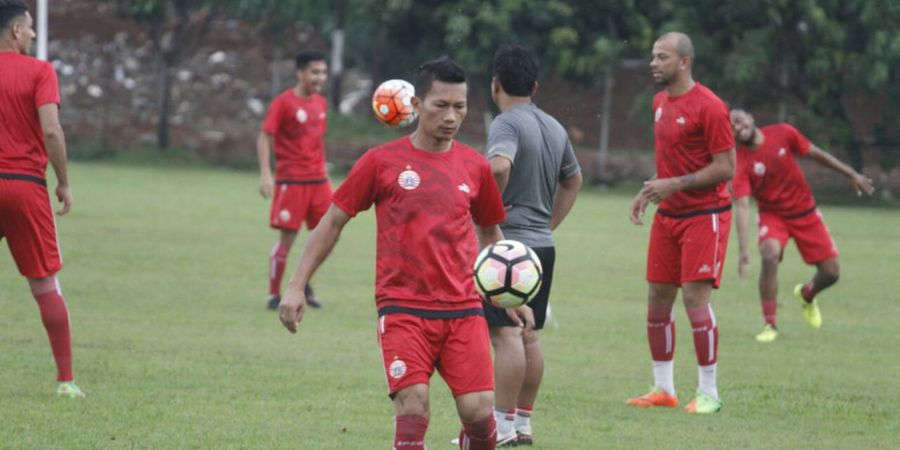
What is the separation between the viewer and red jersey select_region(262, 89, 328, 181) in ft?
46.9

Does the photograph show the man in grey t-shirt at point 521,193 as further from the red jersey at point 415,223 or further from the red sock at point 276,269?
the red sock at point 276,269

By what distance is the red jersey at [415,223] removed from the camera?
6.30 m

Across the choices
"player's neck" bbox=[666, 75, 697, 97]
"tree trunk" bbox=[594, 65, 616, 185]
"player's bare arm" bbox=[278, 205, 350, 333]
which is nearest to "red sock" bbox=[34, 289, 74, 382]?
"player's bare arm" bbox=[278, 205, 350, 333]

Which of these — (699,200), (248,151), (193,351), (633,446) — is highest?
(699,200)

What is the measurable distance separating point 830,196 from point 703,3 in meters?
5.23

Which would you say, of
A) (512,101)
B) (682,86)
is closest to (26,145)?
(512,101)

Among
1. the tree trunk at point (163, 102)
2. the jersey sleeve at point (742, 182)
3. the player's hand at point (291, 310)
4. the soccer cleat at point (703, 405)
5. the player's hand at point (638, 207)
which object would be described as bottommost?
the tree trunk at point (163, 102)

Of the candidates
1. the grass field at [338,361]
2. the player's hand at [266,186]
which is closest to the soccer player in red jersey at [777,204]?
the grass field at [338,361]

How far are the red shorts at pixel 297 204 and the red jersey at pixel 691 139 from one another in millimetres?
5276

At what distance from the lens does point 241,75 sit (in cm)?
4409

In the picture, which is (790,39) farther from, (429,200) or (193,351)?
(429,200)

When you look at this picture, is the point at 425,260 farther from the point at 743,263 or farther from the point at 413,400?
the point at 743,263

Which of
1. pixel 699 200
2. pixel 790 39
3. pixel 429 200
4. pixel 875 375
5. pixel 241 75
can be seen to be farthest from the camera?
pixel 241 75

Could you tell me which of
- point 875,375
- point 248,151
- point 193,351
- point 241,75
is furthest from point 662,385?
point 241,75
